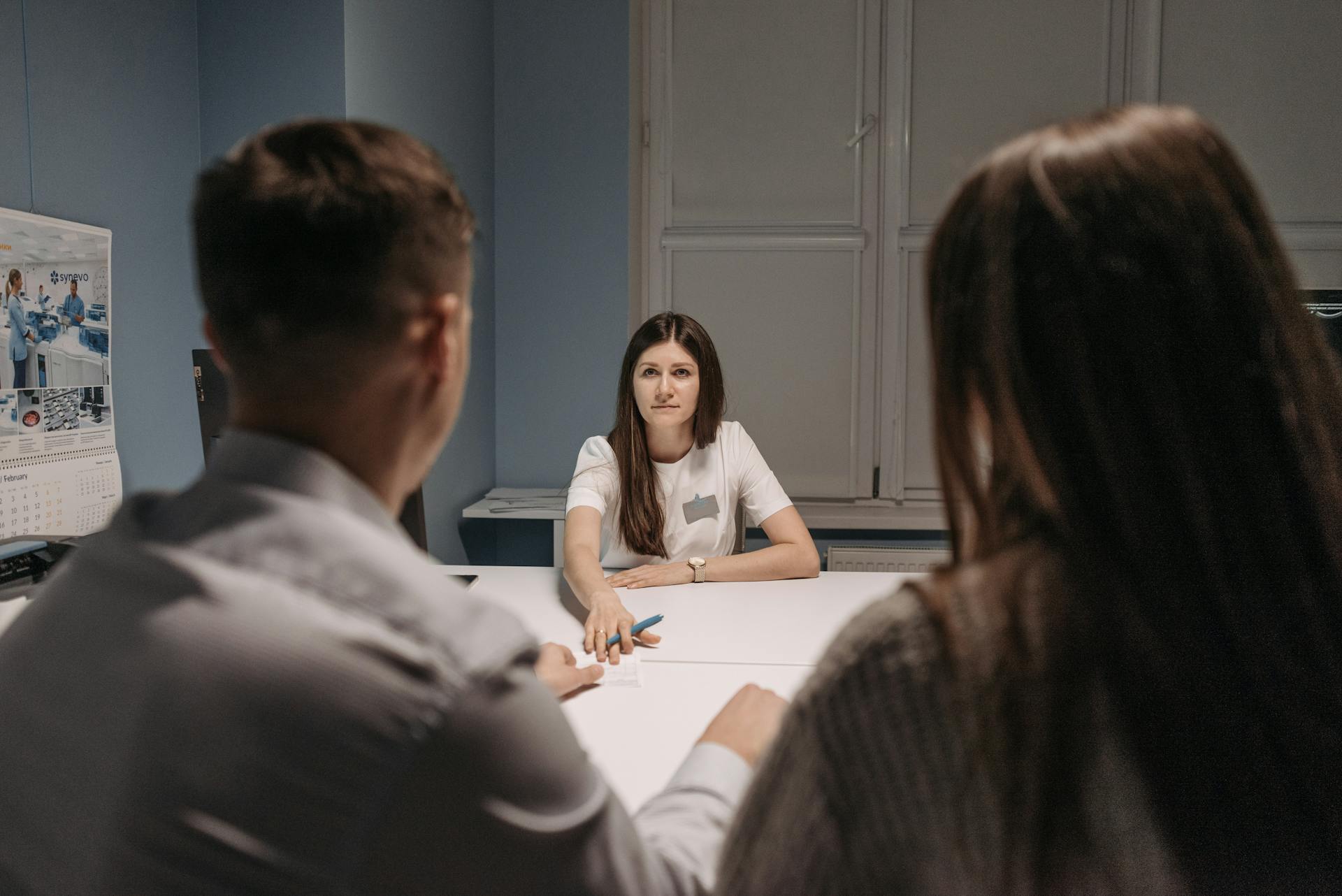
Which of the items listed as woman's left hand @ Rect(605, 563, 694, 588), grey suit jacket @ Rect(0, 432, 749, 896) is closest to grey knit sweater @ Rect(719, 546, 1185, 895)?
grey suit jacket @ Rect(0, 432, 749, 896)

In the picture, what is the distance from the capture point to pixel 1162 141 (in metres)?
0.52

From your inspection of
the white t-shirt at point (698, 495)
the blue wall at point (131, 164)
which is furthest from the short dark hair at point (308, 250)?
the white t-shirt at point (698, 495)

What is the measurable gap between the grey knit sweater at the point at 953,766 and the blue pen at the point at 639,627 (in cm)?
101

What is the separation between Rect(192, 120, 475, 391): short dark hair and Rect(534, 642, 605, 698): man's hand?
2.57ft

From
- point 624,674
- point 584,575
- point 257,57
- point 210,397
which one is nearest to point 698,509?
point 584,575

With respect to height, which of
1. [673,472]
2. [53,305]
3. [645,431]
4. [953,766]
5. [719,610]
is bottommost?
[719,610]

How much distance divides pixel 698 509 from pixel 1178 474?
1896mm

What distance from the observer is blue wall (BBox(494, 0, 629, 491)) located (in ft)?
11.5

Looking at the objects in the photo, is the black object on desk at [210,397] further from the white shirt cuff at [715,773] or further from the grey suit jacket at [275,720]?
the grey suit jacket at [275,720]

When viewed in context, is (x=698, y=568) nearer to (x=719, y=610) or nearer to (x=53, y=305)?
(x=719, y=610)

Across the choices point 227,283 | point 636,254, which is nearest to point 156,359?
point 227,283

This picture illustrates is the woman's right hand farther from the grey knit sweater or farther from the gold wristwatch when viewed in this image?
the grey knit sweater

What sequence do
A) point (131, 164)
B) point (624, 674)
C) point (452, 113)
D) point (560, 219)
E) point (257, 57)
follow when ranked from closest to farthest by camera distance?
1. point (624, 674)
2. point (131, 164)
3. point (257, 57)
4. point (452, 113)
5. point (560, 219)

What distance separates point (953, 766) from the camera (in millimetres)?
517
